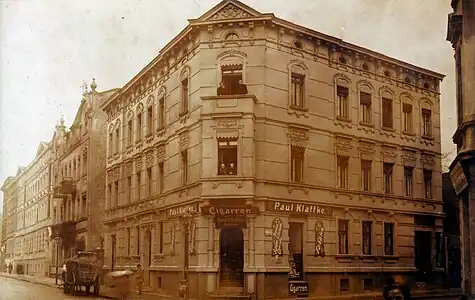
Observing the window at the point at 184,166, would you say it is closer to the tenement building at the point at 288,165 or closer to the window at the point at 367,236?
the tenement building at the point at 288,165

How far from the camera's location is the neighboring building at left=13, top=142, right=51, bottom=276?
661 centimetres

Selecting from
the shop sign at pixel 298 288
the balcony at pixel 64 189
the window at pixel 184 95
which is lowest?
the shop sign at pixel 298 288

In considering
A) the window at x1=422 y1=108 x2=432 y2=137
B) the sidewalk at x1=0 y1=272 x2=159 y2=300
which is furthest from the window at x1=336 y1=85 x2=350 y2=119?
the sidewalk at x1=0 y1=272 x2=159 y2=300

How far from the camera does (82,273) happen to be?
6086 mm

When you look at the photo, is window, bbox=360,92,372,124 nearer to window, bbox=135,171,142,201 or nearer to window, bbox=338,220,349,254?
window, bbox=338,220,349,254

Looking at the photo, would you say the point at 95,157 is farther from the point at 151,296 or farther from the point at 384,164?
the point at 384,164

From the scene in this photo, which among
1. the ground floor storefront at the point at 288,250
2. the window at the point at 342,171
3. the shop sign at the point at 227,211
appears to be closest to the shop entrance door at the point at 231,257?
the ground floor storefront at the point at 288,250

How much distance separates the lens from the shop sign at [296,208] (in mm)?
5613

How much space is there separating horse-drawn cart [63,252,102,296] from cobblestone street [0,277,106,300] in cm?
11

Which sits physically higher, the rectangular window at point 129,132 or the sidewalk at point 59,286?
the rectangular window at point 129,132

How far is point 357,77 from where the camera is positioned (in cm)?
596

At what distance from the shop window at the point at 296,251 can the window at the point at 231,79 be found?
44.3 inches

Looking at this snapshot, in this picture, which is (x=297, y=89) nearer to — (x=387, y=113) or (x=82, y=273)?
(x=387, y=113)

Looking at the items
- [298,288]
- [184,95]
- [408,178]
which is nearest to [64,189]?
[184,95]
